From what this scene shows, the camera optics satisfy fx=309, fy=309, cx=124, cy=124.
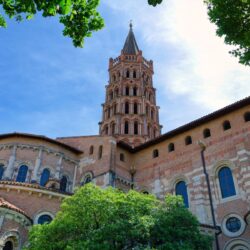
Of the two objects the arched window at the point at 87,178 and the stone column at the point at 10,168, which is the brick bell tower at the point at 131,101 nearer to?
the arched window at the point at 87,178

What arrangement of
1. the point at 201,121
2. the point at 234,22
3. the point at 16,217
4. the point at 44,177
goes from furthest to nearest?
the point at 44,177
the point at 201,121
the point at 16,217
the point at 234,22

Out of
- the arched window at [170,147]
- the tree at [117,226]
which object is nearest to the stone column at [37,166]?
the tree at [117,226]

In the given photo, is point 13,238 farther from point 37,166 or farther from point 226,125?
point 226,125

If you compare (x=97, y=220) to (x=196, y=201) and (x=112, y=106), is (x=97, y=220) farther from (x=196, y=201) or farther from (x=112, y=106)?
(x=112, y=106)

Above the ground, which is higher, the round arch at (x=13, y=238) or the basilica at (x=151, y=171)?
the basilica at (x=151, y=171)

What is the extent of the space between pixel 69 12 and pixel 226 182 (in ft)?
54.5

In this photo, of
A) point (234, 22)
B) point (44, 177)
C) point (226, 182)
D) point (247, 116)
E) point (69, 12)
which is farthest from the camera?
point (44, 177)

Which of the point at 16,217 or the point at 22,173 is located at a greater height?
the point at 22,173

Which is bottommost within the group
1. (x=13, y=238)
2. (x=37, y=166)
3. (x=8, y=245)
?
(x=8, y=245)

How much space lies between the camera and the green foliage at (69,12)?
24.4 ft

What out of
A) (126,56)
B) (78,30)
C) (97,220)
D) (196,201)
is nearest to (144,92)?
(126,56)

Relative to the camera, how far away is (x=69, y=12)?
8102 mm

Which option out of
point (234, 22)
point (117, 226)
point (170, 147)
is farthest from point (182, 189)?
point (234, 22)

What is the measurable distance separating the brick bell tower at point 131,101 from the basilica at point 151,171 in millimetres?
14448
